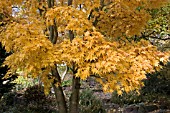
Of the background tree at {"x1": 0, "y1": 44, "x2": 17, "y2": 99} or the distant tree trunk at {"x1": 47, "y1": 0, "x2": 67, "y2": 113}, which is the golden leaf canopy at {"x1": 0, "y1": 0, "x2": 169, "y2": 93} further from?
the background tree at {"x1": 0, "y1": 44, "x2": 17, "y2": 99}

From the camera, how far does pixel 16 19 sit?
341cm

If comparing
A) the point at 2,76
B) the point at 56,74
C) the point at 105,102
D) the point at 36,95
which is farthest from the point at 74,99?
A: the point at 105,102

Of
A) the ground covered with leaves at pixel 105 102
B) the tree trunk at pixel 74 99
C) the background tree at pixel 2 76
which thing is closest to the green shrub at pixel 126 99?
the ground covered with leaves at pixel 105 102

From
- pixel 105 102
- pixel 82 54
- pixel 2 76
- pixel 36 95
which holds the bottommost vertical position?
pixel 105 102

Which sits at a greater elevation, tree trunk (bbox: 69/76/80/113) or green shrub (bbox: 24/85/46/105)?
tree trunk (bbox: 69/76/80/113)

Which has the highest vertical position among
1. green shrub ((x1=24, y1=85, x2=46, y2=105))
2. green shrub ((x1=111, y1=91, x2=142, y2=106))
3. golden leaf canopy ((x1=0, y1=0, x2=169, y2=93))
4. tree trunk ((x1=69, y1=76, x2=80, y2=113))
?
golden leaf canopy ((x1=0, y1=0, x2=169, y2=93))

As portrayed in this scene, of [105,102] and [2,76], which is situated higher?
[2,76]

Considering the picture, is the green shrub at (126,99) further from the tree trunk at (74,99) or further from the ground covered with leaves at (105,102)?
the tree trunk at (74,99)

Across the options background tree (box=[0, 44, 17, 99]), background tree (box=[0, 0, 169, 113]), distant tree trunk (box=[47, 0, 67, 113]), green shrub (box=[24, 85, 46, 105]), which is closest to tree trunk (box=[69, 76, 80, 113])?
distant tree trunk (box=[47, 0, 67, 113])

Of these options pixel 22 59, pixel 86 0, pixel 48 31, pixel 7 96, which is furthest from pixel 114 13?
pixel 7 96

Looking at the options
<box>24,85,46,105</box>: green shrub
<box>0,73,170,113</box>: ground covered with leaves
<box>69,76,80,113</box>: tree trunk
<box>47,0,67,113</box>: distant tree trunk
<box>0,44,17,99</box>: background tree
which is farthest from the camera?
<box>24,85,46,105</box>: green shrub

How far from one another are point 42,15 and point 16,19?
35 cm

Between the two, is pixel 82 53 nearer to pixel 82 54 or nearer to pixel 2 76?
pixel 82 54

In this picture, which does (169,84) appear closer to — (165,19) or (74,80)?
(165,19)
